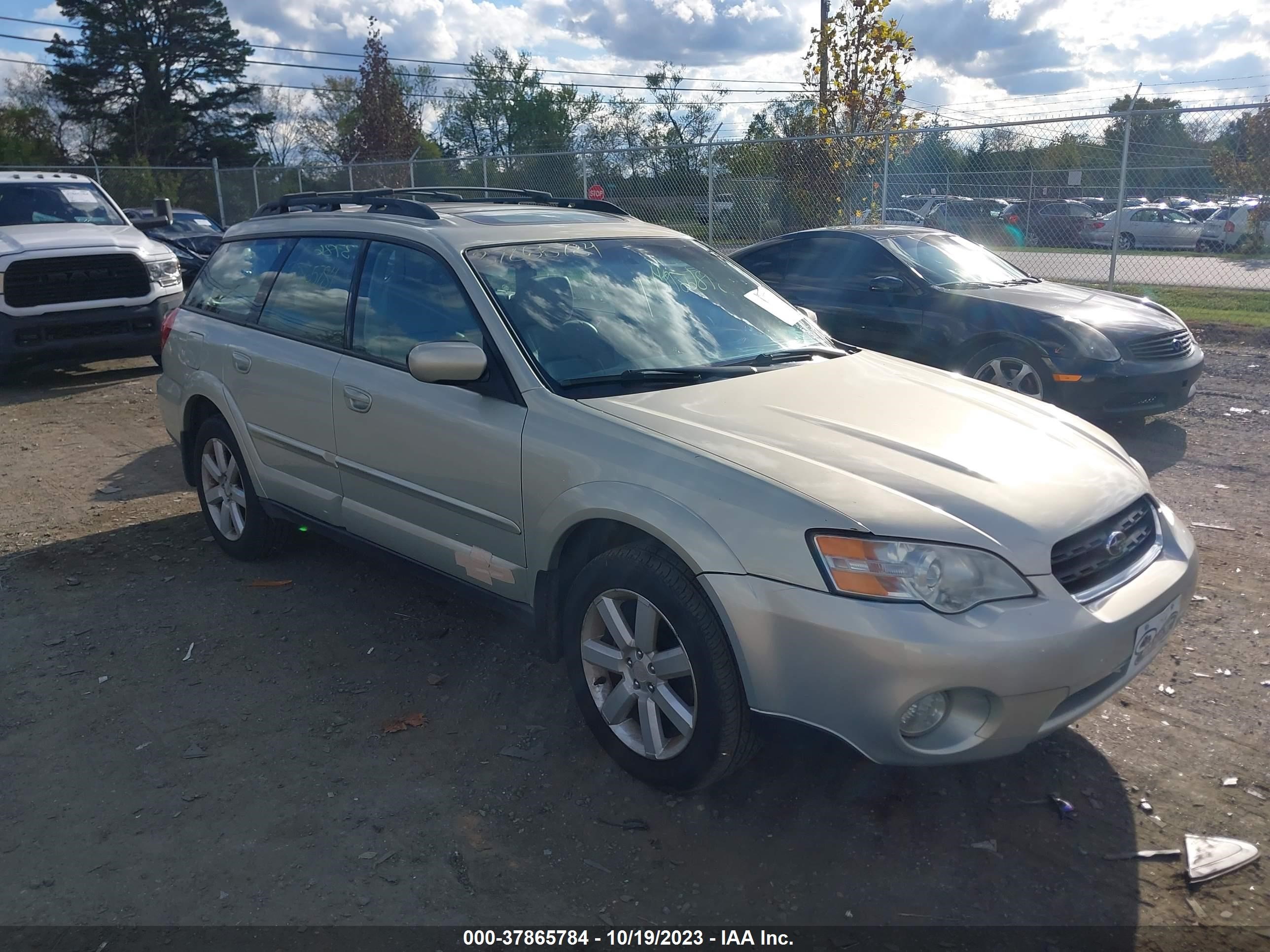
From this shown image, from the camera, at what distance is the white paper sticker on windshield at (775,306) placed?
4555 millimetres

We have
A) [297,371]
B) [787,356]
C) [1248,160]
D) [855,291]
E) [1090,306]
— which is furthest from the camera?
[1248,160]

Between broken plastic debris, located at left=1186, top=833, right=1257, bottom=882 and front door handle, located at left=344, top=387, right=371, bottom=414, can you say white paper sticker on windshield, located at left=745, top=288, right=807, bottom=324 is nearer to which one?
front door handle, located at left=344, top=387, right=371, bottom=414

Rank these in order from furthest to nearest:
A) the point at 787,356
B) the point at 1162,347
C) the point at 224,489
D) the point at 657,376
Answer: the point at 1162,347 → the point at 224,489 → the point at 787,356 → the point at 657,376

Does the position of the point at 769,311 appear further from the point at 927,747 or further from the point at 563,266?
the point at 927,747

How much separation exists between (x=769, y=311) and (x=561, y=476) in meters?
1.60

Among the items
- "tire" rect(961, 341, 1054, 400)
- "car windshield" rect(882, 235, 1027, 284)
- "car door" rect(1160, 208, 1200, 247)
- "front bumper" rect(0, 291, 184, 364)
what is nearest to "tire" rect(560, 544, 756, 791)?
"tire" rect(961, 341, 1054, 400)

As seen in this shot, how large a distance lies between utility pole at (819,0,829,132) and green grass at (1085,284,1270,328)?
15.0ft

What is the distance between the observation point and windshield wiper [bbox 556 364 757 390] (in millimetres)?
3639

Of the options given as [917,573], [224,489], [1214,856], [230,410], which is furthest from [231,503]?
[1214,856]

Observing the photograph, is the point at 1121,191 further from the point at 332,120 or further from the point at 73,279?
the point at 332,120

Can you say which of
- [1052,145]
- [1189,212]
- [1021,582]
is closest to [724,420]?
[1021,582]

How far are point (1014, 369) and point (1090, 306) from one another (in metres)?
0.81

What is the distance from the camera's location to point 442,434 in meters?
3.85

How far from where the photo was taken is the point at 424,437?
12.9 ft
